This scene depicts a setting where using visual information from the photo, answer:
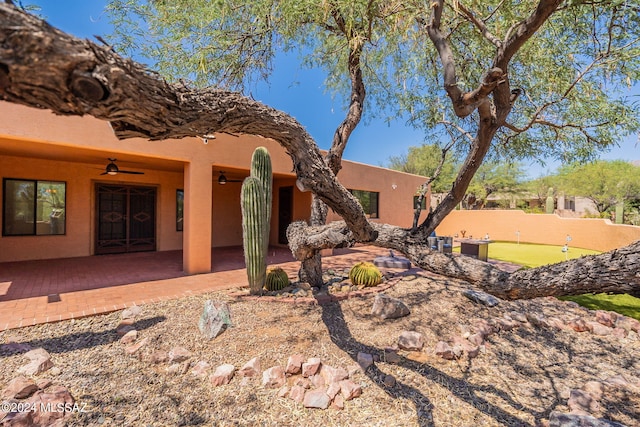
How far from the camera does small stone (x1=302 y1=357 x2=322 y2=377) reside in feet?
11.8

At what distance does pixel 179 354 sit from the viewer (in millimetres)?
3775

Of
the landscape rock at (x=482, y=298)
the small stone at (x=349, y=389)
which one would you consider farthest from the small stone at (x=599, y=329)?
the small stone at (x=349, y=389)

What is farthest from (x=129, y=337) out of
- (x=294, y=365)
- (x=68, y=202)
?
(x=68, y=202)

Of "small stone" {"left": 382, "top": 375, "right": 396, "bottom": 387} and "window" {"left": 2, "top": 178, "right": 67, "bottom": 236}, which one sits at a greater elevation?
"window" {"left": 2, "top": 178, "right": 67, "bottom": 236}

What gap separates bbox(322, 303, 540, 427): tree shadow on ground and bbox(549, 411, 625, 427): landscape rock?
0.26m

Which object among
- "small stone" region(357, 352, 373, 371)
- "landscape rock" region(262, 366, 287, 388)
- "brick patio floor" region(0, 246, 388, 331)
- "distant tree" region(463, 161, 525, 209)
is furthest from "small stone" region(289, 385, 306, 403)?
"distant tree" region(463, 161, 525, 209)

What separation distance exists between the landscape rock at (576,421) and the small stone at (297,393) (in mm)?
2563

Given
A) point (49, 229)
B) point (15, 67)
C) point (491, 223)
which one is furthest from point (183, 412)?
point (491, 223)

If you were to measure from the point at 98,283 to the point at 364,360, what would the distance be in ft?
20.7

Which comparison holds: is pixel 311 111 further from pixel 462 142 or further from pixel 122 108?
pixel 122 108

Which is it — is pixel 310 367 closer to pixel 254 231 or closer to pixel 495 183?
pixel 254 231

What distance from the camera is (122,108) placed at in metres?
1.41

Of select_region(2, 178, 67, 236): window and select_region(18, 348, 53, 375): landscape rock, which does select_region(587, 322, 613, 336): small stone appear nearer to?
select_region(18, 348, 53, 375): landscape rock

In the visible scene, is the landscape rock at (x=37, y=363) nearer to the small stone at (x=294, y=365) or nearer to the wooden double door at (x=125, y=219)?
the small stone at (x=294, y=365)
